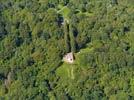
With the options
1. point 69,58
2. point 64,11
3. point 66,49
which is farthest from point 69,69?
point 64,11

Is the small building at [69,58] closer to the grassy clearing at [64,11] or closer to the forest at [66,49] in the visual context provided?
the forest at [66,49]

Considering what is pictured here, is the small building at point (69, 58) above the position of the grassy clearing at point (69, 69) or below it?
above

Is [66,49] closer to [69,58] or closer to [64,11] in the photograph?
[69,58]

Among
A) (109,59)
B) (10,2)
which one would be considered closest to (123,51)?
(109,59)

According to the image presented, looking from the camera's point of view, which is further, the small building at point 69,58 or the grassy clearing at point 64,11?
the grassy clearing at point 64,11

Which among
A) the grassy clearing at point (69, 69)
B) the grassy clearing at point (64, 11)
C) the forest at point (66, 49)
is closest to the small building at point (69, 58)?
the forest at point (66, 49)

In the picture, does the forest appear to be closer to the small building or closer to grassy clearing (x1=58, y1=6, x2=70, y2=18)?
grassy clearing (x1=58, y1=6, x2=70, y2=18)

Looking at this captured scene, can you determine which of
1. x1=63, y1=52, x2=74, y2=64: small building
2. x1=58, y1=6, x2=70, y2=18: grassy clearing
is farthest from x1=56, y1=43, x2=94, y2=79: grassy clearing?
x1=58, y1=6, x2=70, y2=18: grassy clearing

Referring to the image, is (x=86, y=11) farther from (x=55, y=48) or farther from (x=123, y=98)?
(x=123, y=98)
